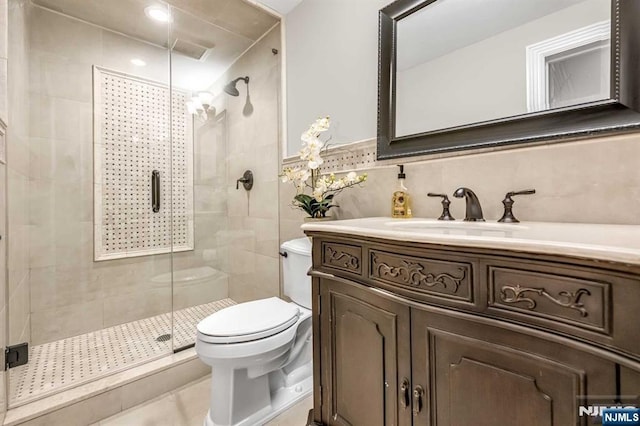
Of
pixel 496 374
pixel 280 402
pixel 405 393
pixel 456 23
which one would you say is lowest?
pixel 280 402

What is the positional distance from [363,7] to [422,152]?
0.91 metres

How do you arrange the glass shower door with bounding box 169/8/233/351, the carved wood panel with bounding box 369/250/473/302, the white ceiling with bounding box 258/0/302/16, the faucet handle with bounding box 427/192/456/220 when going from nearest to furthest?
the carved wood panel with bounding box 369/250/473/302 < the faucet handle with bounding box 427/192/456/220 < the white ceiling with bounding box 258/0/302/16 < the glass shower door with bounding box 169/8/233/351

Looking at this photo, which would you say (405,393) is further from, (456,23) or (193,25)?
(193,25)

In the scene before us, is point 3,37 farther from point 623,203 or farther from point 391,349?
point 623,203

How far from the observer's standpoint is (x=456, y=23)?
1210 millimetres

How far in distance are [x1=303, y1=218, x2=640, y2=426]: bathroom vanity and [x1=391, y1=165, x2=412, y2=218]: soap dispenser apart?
0.29m

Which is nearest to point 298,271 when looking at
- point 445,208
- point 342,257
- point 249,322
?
point 249,322

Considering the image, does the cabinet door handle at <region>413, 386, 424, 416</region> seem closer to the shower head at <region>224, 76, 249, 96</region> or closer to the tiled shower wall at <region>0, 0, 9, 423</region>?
the tiled shower wall at <region>0, 0, 9, 423</region>

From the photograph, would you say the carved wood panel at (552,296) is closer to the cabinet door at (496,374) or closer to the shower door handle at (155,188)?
the cabinet door at (496,374)

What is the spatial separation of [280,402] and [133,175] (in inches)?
79.5

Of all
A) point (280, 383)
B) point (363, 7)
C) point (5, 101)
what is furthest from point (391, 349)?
point (5, 101)

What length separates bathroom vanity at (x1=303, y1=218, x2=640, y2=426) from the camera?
19.0 inches

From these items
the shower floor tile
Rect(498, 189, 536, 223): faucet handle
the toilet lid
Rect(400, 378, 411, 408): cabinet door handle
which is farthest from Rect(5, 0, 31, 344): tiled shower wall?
Rect(498, 189, 536, 223): faucet handle

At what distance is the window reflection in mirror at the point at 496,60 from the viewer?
0.91 m
